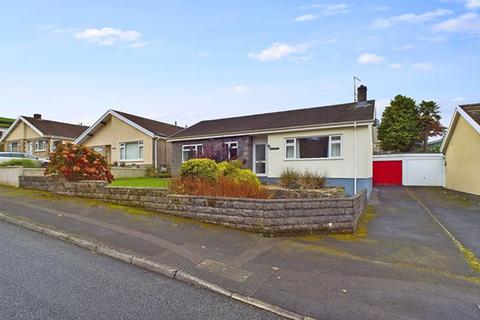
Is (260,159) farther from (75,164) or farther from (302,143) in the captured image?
(75,164)

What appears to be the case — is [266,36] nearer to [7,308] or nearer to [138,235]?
[138,235]

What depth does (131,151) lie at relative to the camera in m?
23.6

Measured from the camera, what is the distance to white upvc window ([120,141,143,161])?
75.4 feet

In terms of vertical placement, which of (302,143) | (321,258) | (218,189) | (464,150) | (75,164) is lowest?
(321,258)

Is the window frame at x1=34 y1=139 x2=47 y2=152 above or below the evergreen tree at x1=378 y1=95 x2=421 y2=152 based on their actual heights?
below

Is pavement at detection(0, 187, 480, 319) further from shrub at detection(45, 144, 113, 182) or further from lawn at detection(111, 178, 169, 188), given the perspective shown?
lawn at detection(111, 178, 169, 188)

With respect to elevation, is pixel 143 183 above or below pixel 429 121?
below

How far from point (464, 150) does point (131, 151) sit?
22487 mm

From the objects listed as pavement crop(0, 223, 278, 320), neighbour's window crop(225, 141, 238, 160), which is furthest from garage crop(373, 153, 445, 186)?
pavement crop(0, 223, 278, 320)

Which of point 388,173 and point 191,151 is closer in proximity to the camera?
point 191,151

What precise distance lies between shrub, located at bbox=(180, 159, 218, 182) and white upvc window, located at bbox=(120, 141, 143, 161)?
46.9ft

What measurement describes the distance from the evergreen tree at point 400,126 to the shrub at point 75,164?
3207cm

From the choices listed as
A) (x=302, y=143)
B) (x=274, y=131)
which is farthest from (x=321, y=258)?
(x=274, y=131)

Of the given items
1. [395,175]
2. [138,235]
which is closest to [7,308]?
[138,235]
